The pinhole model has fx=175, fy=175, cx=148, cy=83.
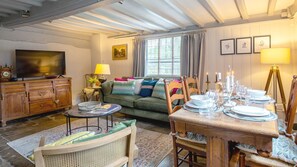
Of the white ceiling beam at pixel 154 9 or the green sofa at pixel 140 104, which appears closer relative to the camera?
the white ceiling beam at pixel 154 9

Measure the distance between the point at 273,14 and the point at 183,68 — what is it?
6.86 feet

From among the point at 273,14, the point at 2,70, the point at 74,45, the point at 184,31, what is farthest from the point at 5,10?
the point at 273,14

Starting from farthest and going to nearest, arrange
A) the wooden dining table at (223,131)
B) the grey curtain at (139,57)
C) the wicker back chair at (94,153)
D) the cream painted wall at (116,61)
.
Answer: the cream painted wall at (116,61) < the grey curtain at (139,57) < the wooden dining table at (223,131) < the wicker back chair at (94,153)

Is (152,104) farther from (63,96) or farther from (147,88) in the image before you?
(63,96)

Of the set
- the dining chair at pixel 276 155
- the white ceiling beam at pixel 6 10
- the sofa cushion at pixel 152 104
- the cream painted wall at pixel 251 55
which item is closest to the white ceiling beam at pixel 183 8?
the cream painted wall at pixel 251 55

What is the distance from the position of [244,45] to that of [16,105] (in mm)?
5009

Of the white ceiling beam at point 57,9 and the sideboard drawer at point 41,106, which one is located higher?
the white ceiling beam at point 57,9

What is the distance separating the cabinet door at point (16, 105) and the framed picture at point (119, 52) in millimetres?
2712

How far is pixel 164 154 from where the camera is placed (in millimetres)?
2385

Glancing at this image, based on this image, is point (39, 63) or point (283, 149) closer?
point (283, 149)

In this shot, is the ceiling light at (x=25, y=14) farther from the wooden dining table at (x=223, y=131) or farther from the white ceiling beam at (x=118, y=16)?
the wooden dining table at (x=223, y=131)

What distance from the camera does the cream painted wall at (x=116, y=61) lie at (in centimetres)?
541

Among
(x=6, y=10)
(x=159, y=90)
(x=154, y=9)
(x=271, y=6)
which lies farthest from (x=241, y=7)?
(x=6, y=10)

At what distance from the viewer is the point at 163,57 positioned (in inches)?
193
